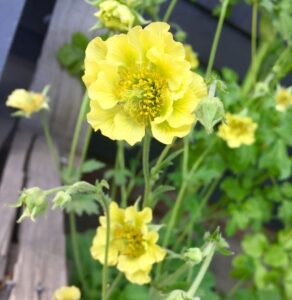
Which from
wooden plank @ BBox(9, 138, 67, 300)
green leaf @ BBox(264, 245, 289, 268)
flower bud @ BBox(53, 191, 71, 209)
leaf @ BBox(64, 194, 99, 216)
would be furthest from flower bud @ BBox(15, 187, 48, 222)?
green leaf @ BBox(264, 245, 289, 268)

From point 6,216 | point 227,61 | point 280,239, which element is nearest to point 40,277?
point 6,216

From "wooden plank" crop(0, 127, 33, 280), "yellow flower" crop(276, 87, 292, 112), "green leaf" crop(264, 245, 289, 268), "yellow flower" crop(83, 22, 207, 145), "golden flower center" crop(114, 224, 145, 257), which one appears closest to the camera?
"yellow flower" crop(83, 22, 207, 145)

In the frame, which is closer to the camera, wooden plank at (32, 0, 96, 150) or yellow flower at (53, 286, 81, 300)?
yellow flower at (53, 286, 81, 300)

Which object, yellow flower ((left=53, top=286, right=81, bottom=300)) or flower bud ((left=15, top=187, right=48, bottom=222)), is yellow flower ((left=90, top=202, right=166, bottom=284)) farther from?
flower bud ((left=15, top=187, right=48, bottom=222))

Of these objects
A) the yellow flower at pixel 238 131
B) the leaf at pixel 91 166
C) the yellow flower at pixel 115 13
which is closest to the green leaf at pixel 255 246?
the yellow flower at pixel 238 131

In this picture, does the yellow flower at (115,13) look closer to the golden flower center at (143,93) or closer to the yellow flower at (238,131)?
the golden flower center at (143,93)

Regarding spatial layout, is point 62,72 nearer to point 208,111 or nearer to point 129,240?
point 129,240
